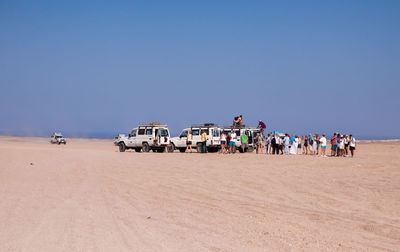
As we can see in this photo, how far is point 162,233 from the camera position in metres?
8.41

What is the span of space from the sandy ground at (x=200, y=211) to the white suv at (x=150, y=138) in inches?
619

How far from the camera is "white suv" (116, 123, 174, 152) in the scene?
113 feet

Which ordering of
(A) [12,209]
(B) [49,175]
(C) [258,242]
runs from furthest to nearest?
(B) [49,175] < (A) [12,209] < (C) [258,242]

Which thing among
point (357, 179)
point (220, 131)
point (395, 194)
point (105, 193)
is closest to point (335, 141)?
point (220, 131)

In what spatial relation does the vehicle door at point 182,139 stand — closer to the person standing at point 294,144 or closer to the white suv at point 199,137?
the white suv at point 199,137

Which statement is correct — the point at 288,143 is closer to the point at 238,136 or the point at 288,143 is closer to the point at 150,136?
the point at 238,136

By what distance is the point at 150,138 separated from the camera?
34.9m

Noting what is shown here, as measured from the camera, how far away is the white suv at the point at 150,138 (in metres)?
34.6

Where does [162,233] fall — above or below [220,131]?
below

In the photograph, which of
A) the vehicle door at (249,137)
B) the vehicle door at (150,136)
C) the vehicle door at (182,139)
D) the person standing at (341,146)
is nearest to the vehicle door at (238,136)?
the vehicle door at (249,137)

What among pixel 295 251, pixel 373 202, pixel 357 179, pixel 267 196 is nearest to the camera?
pixel 295 251

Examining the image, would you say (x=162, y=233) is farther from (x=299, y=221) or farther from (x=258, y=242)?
(x=299, y=221)

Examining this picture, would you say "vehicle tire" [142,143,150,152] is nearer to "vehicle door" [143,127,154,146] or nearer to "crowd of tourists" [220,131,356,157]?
"vehicle door" [143,127,154,146]

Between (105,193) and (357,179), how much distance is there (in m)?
8.32
